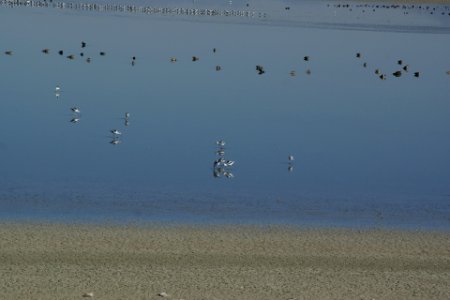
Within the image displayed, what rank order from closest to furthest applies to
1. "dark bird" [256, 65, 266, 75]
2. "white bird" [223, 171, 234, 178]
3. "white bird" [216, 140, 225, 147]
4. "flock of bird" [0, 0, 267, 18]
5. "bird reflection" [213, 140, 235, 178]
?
1. "white bird" [223, 171, 234, 178]
2. "bird reflection" [213, 140, 235, 178]
3. "white bird" [216, 140, 225, 147]
4. "dark bird" [256, 65, 266, 75]
5. "flock of bird" [0, 0, 267, 18]

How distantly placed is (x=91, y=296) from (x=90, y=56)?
3005cm

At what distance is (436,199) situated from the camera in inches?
870

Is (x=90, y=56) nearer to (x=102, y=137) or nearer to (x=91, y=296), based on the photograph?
(x=102, y=137)

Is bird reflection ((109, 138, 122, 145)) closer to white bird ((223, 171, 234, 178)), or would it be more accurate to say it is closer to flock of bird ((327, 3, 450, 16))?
white bird ((223, 171, 234, 178))

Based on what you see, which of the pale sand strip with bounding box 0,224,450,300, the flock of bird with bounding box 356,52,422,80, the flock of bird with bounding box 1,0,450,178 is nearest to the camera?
the pale sand strip with bounding box 0,224,450,300

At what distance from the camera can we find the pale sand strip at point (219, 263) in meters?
14.7

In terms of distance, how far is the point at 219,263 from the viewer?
53.3 ft

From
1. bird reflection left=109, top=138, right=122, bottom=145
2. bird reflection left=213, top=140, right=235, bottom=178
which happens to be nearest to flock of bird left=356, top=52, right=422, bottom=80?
bird reflection left=213, top=140, right=235, bottom=178

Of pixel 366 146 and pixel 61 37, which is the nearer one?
pixel 366 146

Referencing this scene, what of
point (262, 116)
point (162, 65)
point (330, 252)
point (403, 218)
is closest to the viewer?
point (330, 252)

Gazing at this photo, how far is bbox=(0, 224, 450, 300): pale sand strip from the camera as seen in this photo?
14688 mm

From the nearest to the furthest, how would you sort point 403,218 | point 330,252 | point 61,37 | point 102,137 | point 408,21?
point 330,252 → point 403,218 → point 102,137 → point 61,37 → point 408,21

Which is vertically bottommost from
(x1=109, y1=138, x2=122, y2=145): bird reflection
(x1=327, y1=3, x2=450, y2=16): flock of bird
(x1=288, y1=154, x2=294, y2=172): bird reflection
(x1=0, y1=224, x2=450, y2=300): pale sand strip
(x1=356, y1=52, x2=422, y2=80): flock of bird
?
(x1=0, y1=224, x2=450, y2=300): pale sand strip

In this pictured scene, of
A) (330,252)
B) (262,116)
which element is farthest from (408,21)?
(330,252)
